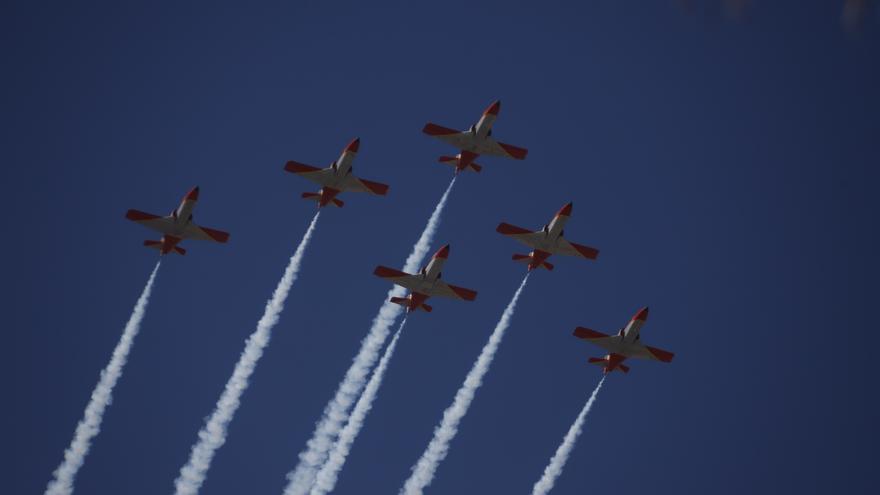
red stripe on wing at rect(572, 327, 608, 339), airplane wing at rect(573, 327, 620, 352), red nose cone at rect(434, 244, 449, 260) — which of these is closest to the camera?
red nose cone at rect(434, 244, 449, 260)

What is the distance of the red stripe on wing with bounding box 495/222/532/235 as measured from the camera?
312ft

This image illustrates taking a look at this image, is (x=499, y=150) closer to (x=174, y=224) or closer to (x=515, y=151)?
(x=515, y=151)

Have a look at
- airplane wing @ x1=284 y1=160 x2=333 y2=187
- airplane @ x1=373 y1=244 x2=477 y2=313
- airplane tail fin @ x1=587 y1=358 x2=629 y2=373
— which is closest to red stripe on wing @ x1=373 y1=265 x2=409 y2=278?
airplane @ x1=373 y1=244 x2=477 y2=313

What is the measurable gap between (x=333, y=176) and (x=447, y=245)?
725 cm

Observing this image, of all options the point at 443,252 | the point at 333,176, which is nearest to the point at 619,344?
the point at 443,252

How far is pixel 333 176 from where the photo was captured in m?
93.9

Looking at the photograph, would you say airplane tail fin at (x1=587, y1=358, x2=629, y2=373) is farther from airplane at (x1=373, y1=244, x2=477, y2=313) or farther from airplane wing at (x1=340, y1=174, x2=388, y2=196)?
airplane wing at (x1=340, y1=174, x2=388, y2=196)

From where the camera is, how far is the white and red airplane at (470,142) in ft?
311

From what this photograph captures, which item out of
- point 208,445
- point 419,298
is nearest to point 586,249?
point 419,298

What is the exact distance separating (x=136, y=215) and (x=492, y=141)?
1986 centimetres

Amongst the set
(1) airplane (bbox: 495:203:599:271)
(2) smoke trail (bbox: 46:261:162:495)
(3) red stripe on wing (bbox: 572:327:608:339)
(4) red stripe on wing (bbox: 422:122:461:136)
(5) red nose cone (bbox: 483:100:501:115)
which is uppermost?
(5) red nose cone (bbox: 483:100:501:115)

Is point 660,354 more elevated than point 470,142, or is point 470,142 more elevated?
point 470,142

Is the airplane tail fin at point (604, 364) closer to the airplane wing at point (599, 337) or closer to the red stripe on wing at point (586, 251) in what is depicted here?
the airplane wing at point (599, 337)

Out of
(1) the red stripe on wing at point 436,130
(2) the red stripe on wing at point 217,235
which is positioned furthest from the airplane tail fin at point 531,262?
(2) the red stripe on wing at point 217,235
